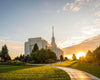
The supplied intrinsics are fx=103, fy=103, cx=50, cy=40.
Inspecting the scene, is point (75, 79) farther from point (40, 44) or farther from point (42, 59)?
point (40, 44)

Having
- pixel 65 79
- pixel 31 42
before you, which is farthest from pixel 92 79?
pixel 31 42

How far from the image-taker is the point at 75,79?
33.9 feet

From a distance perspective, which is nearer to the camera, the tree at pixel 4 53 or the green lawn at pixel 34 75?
the green lawn at pixel 34 75

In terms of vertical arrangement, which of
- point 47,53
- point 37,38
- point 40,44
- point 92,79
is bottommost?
point 92,79

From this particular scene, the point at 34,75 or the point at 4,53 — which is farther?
the point at 4,53

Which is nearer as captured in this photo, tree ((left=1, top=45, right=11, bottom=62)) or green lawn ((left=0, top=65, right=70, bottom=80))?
green lawn ((left=0, top=65, right=70, bottom=80))

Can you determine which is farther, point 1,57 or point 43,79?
point 1,57

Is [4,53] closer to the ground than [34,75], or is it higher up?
higher up

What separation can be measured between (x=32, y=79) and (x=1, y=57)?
5729 cm

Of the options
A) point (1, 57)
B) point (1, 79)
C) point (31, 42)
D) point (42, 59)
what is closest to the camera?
point (1, 79)

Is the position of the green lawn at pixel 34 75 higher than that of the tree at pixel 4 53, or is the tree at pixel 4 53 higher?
the tree at pixel 4 53

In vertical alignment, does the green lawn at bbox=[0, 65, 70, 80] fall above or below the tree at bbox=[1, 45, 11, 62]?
below

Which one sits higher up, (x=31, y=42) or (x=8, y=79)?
(x=31, y=42)

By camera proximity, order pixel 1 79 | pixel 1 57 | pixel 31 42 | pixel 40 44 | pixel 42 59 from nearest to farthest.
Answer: pixel 1 79
pixel 42 59
pixel 1 57
pixel 40 44
pixel 31 42
